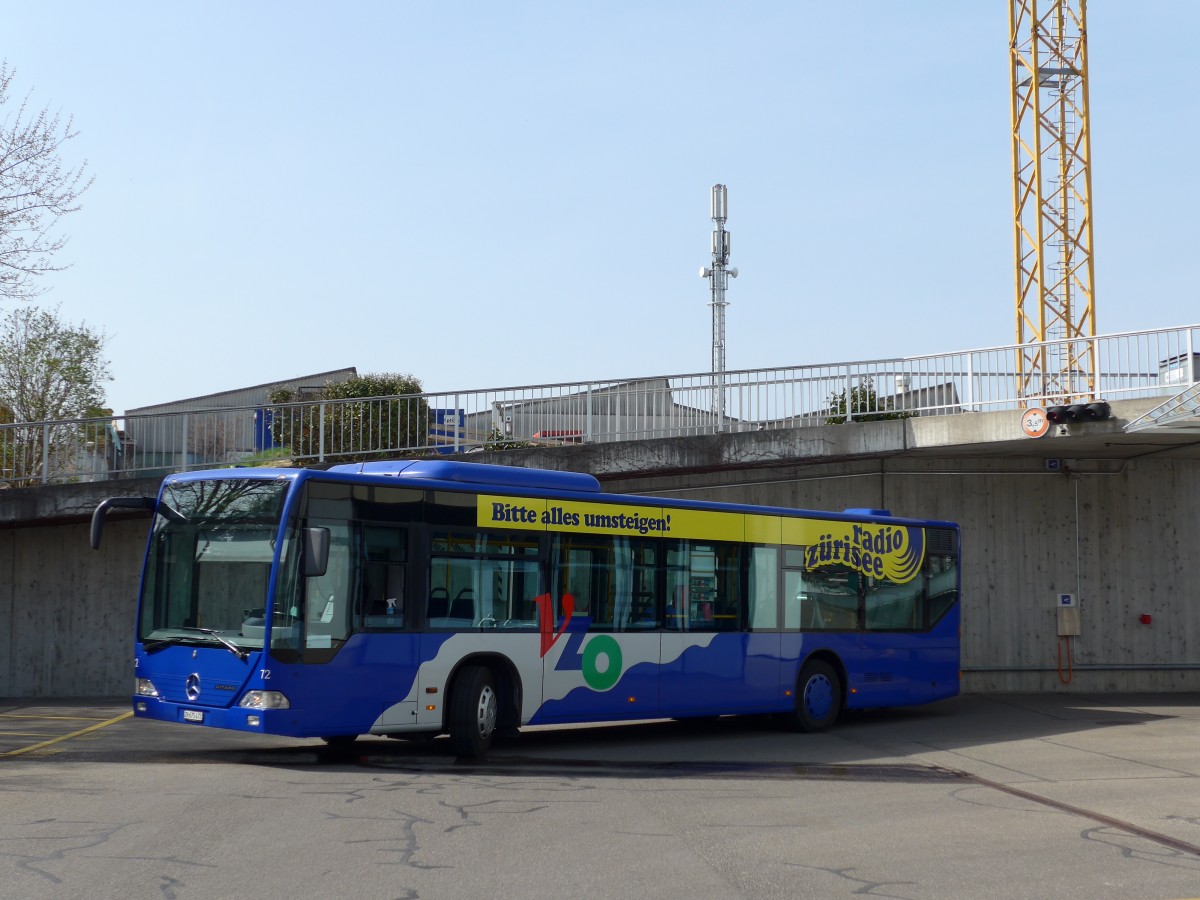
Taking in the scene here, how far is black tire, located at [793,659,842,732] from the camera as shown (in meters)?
16.1

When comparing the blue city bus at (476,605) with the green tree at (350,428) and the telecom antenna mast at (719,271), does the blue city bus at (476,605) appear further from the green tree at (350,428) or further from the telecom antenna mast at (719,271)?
the telecom antenna mast at (719,271)

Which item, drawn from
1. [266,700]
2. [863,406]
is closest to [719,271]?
[863,406]

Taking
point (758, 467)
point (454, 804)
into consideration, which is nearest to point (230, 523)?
point (454, 804)

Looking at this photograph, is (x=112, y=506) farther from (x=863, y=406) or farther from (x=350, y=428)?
(x=863, y=406)

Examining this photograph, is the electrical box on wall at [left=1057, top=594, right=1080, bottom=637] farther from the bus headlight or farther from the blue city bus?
the bus headlight

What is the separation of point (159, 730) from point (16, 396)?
1776cm

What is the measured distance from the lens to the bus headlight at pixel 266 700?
10.9 m

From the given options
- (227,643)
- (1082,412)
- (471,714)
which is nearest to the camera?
(227,643)

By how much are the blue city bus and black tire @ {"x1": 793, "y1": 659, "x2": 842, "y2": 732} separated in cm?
3

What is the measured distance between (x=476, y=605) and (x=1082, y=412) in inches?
444

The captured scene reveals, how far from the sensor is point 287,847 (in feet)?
26.0

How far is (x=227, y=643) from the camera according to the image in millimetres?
11273

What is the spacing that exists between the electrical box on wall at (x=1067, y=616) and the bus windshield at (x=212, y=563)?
53.3ft

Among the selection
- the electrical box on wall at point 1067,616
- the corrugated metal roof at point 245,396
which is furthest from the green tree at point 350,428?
the corrugated metal roof at point 245,396
